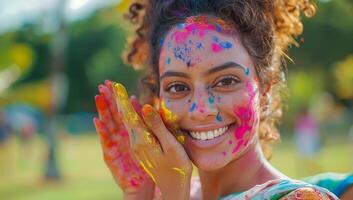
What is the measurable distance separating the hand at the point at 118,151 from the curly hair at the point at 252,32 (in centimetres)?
24

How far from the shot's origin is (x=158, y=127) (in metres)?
2.50

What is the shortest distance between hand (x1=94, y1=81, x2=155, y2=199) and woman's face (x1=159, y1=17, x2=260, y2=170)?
1.26 ft

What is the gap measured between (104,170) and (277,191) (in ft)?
48.4

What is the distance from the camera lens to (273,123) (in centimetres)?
316

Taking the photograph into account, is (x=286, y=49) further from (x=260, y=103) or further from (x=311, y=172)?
(x=311, y=172)

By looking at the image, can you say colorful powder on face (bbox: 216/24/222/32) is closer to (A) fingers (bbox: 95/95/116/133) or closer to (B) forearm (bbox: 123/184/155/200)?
(A) fingers (bbox: 95/95/116/133)

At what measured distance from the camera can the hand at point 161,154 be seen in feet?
8.02

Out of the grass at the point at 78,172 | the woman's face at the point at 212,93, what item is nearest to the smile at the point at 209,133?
the woman's face at the point at 212,93

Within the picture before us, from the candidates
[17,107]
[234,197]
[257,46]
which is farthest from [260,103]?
[17,107]

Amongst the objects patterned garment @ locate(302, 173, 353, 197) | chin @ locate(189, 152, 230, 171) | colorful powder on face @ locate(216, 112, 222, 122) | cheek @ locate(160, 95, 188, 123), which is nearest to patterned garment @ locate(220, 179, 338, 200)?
chin @ locate(189, 152, 230, 171)

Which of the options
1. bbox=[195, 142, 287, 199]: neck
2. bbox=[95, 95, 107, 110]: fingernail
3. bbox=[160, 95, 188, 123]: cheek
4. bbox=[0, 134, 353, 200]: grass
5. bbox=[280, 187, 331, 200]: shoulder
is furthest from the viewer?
bbox=[0, 134, 353, 200]: grass

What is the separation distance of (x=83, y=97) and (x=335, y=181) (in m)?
Answer: 41.0

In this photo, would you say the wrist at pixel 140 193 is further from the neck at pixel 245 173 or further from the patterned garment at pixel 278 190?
the patterned garment at pixel 278 190

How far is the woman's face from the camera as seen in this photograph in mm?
2488
